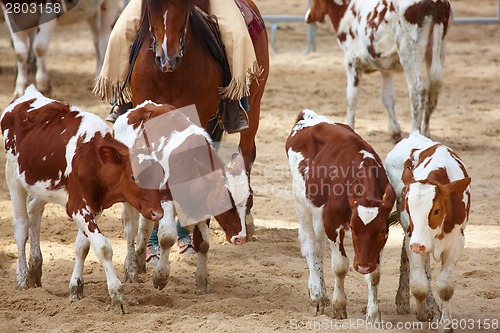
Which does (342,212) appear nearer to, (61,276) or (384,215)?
(384,215)

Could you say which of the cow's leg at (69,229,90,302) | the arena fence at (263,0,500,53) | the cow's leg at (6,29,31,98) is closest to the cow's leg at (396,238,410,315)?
the cow's leg at (69,229,90,302)

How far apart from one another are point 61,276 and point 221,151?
4.36 m

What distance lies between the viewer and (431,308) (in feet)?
20.1

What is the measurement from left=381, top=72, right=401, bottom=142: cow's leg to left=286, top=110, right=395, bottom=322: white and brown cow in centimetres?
552

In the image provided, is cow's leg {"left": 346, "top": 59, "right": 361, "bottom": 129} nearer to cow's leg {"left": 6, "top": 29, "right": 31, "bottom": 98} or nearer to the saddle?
the saddle

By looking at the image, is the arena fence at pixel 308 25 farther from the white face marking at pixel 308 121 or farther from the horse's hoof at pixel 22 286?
the horse's hoof at pixel 22 286

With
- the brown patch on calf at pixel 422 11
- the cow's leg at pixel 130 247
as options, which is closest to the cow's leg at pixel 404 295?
the cow's leg at pixel 130 247

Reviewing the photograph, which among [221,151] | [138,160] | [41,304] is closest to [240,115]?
[138,160]

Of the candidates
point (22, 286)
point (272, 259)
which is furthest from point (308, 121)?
point (22, 286)

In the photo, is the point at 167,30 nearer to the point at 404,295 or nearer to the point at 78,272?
the point at 78,272

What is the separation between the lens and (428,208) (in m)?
5.59

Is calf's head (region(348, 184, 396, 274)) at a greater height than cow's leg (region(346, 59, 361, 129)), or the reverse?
calf's head (region(348, 184, 396, 274))

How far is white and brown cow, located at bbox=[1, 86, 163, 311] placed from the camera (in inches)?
242

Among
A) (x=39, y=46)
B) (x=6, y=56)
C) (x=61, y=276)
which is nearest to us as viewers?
(x=61, y=276)
